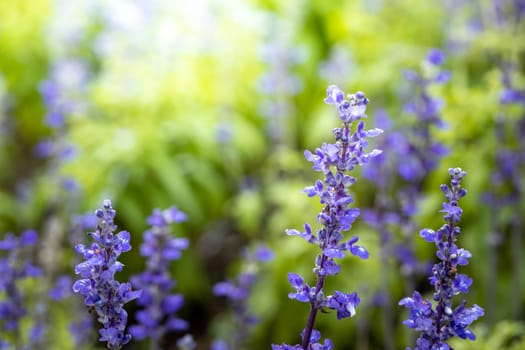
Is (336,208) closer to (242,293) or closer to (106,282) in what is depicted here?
(106,282)

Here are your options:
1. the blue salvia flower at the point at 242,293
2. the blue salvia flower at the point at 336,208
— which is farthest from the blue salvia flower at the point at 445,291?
the blue salvia flower at the point at 242,293

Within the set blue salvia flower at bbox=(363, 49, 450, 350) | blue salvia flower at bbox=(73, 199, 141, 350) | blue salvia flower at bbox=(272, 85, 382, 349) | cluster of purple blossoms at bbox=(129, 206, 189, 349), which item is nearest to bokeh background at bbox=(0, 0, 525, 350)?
blue salvia flower at bbox=(363, 49, 450, 350)

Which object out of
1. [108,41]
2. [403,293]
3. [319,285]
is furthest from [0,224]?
[319,285]

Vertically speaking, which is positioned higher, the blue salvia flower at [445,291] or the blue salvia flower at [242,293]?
the blue salvia flower at [242,293]

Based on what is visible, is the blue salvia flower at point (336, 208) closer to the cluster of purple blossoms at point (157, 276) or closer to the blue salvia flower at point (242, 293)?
the cluster of purple blossoms at point (157, 276)

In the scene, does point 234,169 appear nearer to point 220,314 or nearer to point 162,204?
point 162,204

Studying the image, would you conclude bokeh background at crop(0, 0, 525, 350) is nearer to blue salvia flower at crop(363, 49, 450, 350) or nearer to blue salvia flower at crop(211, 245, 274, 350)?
blue salvia flower at crop(363, 49, 450, 350)
